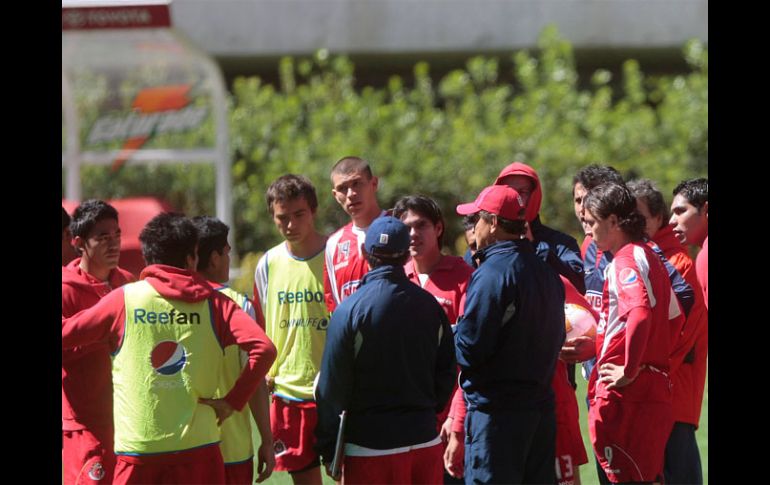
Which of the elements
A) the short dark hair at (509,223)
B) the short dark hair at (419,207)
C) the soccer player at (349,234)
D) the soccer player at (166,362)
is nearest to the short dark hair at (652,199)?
the short dark hair at (509,223)

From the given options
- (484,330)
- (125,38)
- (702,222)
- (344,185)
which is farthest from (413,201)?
(125,38)

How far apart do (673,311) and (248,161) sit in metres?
15.9

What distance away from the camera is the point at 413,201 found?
6684 millimetres

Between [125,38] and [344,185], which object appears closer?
[344,185]

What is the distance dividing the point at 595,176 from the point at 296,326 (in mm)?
2125

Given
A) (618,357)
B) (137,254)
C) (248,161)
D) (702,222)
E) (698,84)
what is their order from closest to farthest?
(618,357) → (702,222) → (137,254) → (698,84) → (248,161)

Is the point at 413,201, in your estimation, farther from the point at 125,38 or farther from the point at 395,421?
the point at 125,38

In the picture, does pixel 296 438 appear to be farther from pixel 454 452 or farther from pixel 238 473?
pixel 454 452

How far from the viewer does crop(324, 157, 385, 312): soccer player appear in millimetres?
6785

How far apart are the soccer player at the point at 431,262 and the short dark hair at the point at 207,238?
3.67 ft

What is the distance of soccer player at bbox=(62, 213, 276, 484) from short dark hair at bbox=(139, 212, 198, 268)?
78mm

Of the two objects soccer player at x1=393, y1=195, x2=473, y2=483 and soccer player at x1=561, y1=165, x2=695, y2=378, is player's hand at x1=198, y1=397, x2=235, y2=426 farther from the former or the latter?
soccer player at x1=561, y1=165, x2=695, y2=378

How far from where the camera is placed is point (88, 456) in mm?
6195

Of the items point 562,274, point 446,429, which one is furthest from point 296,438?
point 562,274
